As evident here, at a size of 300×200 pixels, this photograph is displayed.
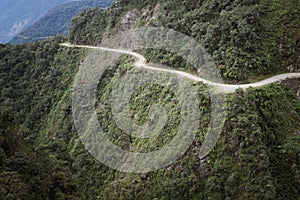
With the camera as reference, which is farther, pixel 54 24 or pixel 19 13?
pixel 19 13

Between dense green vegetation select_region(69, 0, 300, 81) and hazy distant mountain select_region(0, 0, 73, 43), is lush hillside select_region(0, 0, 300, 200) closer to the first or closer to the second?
dense green vegetation select_region(69, 0, 300, 81)

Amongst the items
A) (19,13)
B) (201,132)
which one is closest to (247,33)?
(201,132)

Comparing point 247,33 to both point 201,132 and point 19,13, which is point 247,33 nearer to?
point 201,132

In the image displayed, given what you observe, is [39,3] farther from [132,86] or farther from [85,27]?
[132,86]

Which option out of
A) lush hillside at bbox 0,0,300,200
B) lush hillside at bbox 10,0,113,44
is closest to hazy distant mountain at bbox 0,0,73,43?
lush hillside at bbox 10,0,113,44

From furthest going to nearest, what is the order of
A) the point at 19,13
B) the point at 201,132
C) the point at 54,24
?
1. the point at 19,13
2. the point at 54,24
3. the point at 201,132
